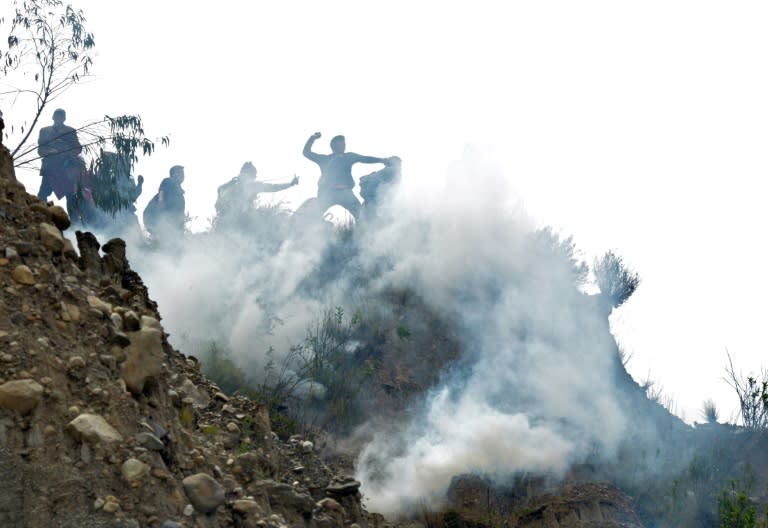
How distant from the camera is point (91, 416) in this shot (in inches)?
119

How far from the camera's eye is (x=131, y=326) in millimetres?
3676

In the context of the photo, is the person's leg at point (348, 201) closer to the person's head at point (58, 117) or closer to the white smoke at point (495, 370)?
the white smoke at point (495, 370)

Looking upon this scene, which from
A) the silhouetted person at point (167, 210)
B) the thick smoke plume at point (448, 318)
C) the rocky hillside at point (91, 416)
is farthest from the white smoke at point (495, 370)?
the rocky hillside at point (91, 416)

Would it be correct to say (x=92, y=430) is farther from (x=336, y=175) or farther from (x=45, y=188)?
(x=336, y=175)

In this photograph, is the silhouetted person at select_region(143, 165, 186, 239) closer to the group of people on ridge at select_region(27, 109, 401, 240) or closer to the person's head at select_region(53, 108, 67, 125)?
the group of people on ridge at select_region(27, 109, 401, 240)

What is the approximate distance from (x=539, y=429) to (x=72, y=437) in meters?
11.5

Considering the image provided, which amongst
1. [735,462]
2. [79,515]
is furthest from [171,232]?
[79,515]

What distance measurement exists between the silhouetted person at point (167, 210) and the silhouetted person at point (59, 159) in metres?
4.39

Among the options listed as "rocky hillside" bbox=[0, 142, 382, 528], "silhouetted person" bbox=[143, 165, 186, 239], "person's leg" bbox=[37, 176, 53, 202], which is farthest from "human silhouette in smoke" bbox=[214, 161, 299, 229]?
"rocky hillside" bbox=[0, 142, 382, 528]

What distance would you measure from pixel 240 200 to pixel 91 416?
1443 centimetres

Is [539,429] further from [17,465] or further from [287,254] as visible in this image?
[17,465]

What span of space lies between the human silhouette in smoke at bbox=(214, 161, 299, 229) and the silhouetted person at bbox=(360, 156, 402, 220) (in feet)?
7.60

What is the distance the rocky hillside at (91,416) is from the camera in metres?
2.81

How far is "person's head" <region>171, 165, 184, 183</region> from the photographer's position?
1600 cm
